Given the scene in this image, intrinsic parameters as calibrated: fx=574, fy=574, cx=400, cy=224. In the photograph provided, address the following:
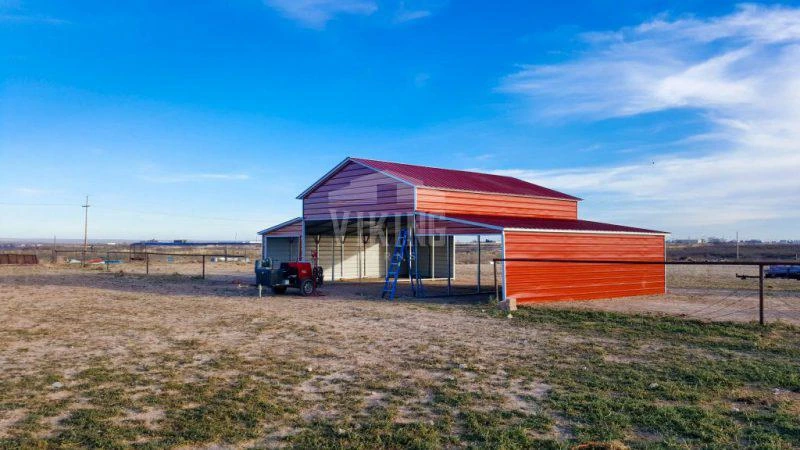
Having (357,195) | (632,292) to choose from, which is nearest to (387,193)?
(357,195)

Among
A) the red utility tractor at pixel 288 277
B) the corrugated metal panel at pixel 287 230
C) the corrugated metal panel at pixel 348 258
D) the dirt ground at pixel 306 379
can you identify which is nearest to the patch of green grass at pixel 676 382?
the dirt ground at pixel 306 379

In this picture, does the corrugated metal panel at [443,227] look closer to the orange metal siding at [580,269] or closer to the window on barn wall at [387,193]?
the orange metal siding at [580,269]

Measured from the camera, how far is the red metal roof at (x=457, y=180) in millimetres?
22000

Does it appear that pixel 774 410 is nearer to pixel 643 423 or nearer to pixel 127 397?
pixel 643 423

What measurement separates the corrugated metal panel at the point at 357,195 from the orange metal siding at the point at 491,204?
0.92m

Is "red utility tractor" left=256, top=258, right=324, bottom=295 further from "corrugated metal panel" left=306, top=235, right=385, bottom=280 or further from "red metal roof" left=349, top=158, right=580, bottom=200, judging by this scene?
"corrugated metal panel" left=306, top=235, right=385, bottom=280

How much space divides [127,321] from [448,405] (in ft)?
31.3

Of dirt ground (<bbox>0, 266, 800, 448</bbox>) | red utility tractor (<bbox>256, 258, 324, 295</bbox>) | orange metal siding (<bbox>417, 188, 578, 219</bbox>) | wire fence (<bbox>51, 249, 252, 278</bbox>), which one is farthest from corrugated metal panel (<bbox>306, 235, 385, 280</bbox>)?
dirt ground (<bbox>0, 266, 800, 448</bbox>)

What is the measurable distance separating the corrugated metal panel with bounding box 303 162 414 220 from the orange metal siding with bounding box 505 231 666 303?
16.0ft

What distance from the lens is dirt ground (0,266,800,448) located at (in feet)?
18.4

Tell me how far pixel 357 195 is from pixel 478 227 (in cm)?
649

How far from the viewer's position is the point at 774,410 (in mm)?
6301

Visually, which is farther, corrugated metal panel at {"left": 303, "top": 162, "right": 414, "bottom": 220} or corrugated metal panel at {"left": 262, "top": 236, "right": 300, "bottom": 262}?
corrugated metal panel at {"left": 262, "top": 236, "right": 300, "bottom": 262}

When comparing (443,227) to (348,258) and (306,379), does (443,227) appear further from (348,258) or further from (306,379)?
(306,379)
